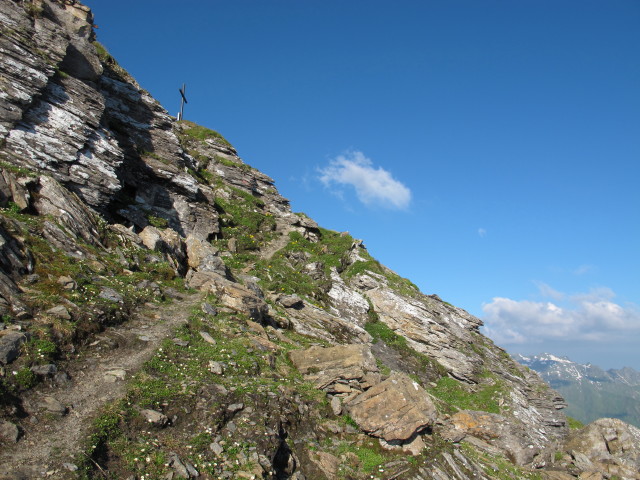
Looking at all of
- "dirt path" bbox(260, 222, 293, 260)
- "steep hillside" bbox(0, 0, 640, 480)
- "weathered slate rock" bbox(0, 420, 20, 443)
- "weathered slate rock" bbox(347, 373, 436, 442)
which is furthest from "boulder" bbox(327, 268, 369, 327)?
"weathered slate rock" bbox(0, 420, 20, 443)

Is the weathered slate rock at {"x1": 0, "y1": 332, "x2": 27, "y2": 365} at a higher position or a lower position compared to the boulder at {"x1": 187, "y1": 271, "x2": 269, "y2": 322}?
lower

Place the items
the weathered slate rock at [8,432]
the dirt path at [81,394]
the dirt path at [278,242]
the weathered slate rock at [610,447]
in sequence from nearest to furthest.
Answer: the dirt path at [81,394], the weathered slate rock at [8,432], the weathered slate rock at [610,447], the dirt path at [278,242]

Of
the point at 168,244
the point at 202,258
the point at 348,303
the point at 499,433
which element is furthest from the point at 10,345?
the point at 348,303

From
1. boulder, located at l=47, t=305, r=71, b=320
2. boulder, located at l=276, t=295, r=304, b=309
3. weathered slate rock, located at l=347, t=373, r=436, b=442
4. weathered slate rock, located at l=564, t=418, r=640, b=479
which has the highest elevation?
boulder, located at l=276, t=295, r=304, b=309

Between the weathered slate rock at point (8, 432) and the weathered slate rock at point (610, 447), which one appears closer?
the weathered slate rock at point (8, 432)

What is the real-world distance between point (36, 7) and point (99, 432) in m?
35.7

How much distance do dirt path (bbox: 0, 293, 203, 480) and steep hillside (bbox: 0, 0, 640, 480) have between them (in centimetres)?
6

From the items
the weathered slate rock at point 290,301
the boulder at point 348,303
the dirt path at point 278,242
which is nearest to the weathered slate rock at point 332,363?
the weathered slate rock at point 290,301

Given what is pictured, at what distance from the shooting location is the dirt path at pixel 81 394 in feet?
28.6

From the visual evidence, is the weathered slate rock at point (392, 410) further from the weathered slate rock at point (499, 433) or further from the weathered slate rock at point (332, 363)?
the weathered slate rock at point (499, 433)

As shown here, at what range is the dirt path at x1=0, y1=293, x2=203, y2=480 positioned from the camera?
8719 millimetres

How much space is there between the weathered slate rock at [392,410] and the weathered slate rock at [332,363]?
1449 millimetres

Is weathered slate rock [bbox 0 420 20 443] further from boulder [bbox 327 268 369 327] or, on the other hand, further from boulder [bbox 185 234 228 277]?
boulder [bbox 327 268 369 327]

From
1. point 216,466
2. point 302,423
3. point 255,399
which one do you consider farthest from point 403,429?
point 216,466
